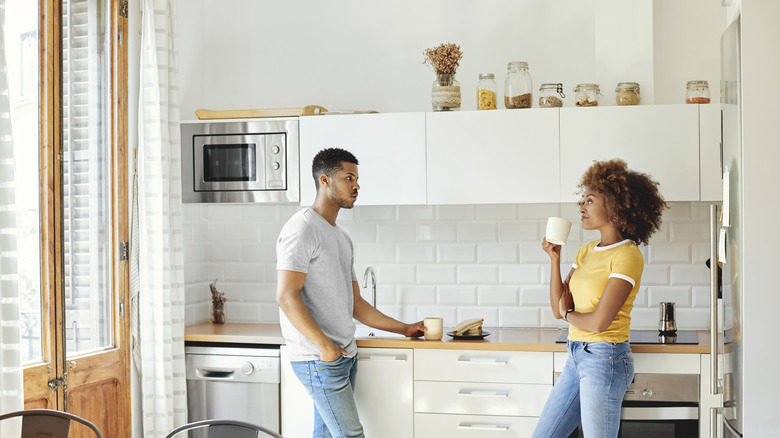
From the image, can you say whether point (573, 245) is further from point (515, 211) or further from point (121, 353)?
point (121, 353)

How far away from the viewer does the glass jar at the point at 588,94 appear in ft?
12.1

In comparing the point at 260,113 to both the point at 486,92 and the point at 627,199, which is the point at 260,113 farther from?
the point at 627,199

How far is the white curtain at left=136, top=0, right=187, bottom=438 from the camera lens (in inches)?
147

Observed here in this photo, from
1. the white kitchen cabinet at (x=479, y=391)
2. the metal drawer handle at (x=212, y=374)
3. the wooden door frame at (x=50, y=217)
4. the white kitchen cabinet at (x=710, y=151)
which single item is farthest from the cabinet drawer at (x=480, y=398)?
the wooden door frame at (x=50, y=217)

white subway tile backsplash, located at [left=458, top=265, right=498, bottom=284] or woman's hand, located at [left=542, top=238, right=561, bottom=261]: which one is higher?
woman's hand, located at [left=542, top=238, right=561, bottom=261]

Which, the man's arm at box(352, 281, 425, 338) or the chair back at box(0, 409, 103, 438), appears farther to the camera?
the man's arm at box(352, 281, 425, 338)

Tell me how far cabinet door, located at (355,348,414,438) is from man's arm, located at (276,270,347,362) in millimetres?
480

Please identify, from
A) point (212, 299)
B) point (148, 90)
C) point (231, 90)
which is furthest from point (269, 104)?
point (212, 299)

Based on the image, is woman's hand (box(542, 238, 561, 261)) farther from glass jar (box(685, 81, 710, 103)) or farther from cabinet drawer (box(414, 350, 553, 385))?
glass jar (box(685, 81, 710, 103))

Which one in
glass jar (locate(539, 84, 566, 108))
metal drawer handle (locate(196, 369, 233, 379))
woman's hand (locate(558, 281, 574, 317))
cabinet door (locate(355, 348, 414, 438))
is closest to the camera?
woman's hand (locate(558, 281, 574, 317))

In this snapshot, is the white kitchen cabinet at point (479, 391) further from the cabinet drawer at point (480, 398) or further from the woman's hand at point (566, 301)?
the woman's hand at point (566, 301)

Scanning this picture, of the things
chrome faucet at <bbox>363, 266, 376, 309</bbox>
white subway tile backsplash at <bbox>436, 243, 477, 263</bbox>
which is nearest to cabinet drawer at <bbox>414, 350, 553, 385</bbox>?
chrome faucet at <bbox>363, 266, 376, 309</bbox>

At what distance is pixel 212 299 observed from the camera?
4.32m

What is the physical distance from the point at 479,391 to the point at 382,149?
1.22m
